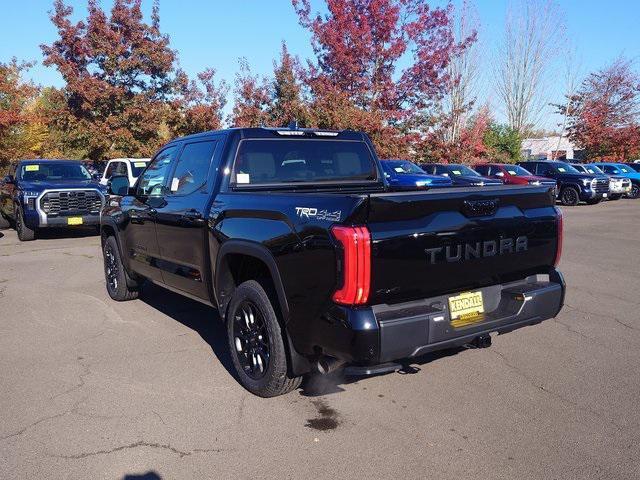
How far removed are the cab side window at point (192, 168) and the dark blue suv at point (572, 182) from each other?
Result: 802 inches

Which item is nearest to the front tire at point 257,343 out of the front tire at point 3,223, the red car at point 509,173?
the front tire at point 3,223

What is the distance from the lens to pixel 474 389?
13.6ft

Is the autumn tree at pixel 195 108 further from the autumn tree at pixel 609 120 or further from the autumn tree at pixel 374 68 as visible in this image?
the autumn tree at pixel 609 120

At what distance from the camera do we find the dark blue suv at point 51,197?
12.4 metres

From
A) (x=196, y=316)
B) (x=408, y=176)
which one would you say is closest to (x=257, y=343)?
(x=196, y=316)

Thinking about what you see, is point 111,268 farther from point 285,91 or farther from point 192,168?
point 285,91

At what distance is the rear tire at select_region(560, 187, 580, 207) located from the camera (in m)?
22.8

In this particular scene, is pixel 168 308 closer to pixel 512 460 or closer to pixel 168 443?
pixel 168 443

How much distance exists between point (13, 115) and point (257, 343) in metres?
22.0

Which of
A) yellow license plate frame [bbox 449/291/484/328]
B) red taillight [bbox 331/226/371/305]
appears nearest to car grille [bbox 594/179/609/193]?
yellow license plate frame [bbox 449/291/484/328]

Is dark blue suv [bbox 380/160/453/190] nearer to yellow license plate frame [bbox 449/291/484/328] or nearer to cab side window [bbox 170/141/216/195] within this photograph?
cab side window [bbox 170/141/216/195]

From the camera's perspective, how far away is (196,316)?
6.26m

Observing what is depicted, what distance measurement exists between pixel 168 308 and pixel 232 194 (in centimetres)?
284

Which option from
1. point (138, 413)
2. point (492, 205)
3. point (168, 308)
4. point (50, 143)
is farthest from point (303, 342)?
point (50, 143)
